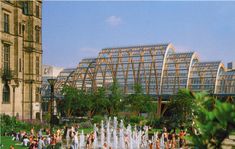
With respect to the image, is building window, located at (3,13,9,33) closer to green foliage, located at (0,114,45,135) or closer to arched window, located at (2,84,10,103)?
arched window, located at (2,84,10,103)

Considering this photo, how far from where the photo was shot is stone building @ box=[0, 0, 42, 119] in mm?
38188

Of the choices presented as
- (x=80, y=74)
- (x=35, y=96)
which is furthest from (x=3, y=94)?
(x=80, y=74)

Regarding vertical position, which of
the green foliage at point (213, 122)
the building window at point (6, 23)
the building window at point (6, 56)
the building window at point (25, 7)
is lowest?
the green foliage at point (213, 122)

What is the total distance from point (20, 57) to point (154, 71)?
3343 cm

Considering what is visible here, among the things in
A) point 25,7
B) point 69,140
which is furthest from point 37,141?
point 25,7

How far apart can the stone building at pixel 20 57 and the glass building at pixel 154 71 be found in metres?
27.2

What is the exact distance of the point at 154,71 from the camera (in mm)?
69250

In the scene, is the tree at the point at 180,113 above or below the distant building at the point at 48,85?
below

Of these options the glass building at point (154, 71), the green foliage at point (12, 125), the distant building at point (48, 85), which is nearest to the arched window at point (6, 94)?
the green foliage at point (12, 125)

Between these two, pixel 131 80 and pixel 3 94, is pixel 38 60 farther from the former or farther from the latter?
pixel 131 80

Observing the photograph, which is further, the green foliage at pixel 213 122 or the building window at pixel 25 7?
the building window at pixel 25 7

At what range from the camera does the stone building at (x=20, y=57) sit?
3819 centimetres

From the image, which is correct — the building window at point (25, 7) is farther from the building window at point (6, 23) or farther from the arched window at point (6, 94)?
the arched window at point (6, 94)

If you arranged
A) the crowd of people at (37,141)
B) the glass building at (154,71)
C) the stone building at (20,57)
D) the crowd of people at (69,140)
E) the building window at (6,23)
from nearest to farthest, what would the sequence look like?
the crowd of people at (37,141), the crowd of people at (69,140), the stone building at (20,57), the building window at (6,23), the glass building at (154,71)
